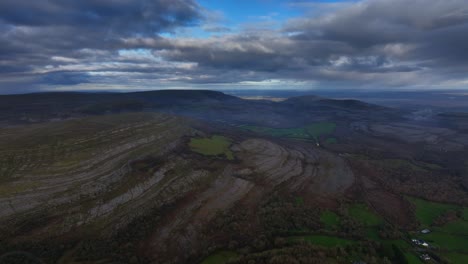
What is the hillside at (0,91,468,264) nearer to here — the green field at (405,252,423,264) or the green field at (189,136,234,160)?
the green field at (405,252,423,264)

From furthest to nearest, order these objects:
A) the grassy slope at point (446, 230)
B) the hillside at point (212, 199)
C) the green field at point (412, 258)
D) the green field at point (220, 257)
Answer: the grassy slope at point (446, 230) < the hillside at point (212, 199) < the green field at point (412, 258) < the green field at point (220, 257)

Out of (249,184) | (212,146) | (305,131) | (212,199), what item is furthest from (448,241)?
(305,131)

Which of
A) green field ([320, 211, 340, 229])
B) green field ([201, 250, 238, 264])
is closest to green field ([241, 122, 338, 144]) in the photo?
green field ([320, 211, 340, 229])

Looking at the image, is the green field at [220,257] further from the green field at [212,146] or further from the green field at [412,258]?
the green field at [212,146]

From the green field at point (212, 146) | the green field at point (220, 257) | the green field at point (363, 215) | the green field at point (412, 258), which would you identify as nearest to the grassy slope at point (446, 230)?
the green field at point (412, 258)

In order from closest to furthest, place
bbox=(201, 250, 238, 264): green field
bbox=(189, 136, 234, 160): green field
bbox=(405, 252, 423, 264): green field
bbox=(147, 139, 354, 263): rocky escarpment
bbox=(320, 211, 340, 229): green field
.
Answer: bbox=(201, 250, 238, 264): green field, bbox=(405, 252, 423, 264): green field, bbox=(147, 139, 354, 263): rocky escarpment, bbox=(320, 211, 340, 229): green field, bbox=(189, 136, 234, 160): green field

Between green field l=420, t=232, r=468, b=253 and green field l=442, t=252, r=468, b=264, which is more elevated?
green field l=420, t=232, r=468, b=253

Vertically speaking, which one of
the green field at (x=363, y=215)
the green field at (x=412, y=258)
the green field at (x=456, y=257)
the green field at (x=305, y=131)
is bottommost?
the green field at (x=456, y=257)

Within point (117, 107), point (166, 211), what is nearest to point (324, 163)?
point (166, 211)
